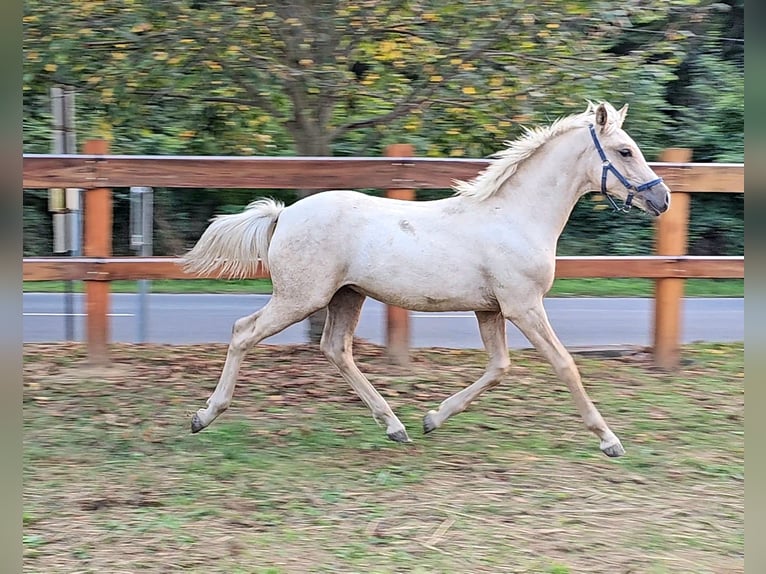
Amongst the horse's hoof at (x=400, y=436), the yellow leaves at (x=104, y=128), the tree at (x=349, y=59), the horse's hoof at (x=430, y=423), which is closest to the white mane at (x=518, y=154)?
the horse's hoof at (x=430, y=423)

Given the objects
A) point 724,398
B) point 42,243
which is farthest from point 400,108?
point 42,243

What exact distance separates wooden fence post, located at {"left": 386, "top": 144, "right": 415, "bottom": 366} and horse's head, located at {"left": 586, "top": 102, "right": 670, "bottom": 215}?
2.12 meters

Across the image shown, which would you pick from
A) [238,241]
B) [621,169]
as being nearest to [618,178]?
[621,169]

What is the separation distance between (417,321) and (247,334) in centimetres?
573

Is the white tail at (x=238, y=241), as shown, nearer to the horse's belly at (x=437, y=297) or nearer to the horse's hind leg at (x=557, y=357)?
the horse's belly at (x=437, y=297)

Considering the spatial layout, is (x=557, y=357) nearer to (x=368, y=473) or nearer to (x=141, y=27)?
(x=368, y=473)

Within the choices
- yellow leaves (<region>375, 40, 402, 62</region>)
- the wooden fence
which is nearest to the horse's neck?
the wooden fence

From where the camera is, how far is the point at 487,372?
517 cm

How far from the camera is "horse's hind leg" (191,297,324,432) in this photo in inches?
202

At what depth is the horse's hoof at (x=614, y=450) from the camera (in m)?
4.95

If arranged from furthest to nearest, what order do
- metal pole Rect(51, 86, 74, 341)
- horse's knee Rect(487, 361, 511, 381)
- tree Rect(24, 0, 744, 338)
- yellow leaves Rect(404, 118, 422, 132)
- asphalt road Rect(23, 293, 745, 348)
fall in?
asphalt road Rect(23, 293, 745, 348) → metal pole Rect(51, 86, 74, 341) → yellow leaves Rect(404, 118, 422, 132) → tree Rect(24, 0, 744, 338) → horse's knee Rect(487, 361, 511, 381)

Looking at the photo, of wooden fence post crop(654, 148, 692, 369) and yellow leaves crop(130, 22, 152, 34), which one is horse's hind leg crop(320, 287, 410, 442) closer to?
yellow leaves crop(130, 22, 152, 34)

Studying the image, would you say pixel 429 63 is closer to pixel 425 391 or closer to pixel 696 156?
pixel 425 391

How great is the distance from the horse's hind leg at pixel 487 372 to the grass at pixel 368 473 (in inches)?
7.3
